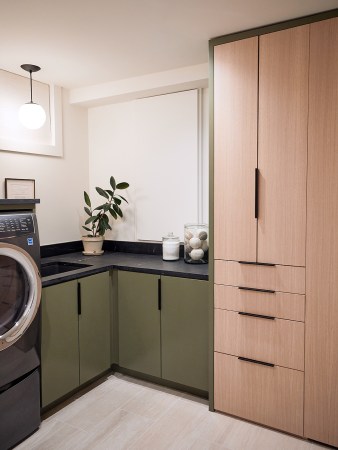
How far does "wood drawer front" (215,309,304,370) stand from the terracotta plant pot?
1.36m

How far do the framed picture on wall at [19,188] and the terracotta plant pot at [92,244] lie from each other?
0.58m

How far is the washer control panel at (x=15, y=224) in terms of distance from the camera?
1.96 metres

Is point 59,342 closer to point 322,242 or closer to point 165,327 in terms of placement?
point 165,327

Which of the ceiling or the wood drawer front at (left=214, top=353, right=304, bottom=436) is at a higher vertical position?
the ceiling

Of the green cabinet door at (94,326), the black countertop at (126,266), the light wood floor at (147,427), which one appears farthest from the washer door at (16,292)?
the light wood floor at (147,427)

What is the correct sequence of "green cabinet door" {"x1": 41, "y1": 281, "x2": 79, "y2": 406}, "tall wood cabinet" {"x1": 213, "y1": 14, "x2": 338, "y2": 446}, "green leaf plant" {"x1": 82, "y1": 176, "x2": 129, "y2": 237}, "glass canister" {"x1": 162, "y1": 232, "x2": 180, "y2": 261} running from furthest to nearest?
"green leaf plant" {"x1": 82, "y1": 176, "x2": 129, "y2": 237} < "glass canister" {"x1": 162, "y1": 232, "x2": 180, "y2": 261} < "green cabinet door" {"x1": 41, "y1": 281, "x2": 79, "y2": 406} < "tall wood cabinet" {"x1": 213, "y1": 14, "x2": 338, "y2": 446}

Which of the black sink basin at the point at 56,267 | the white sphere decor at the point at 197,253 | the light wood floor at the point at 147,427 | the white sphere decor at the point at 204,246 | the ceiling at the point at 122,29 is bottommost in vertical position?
the light wood floor at the point at 147,427

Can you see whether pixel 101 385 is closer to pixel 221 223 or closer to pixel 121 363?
pixel 121 363

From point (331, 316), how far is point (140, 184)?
6.33 feet

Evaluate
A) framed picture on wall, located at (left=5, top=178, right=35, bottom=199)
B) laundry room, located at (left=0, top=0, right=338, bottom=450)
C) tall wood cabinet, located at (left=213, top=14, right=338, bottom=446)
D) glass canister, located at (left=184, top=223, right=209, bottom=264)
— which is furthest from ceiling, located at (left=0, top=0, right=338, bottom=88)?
glass canister, located at (left=184, top=223, right=209, bottom=264)

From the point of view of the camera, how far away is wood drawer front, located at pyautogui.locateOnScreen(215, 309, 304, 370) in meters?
2.17

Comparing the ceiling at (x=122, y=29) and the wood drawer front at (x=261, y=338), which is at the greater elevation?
the ceiling at (x=122, y=29)

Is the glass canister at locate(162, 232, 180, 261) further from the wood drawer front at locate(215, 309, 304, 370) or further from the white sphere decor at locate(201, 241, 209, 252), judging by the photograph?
the wood drawer front at locate(215, 309, 304, 370)

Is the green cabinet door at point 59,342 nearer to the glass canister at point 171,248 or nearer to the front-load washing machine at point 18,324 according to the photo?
the front-load washing machine at point 18,324
